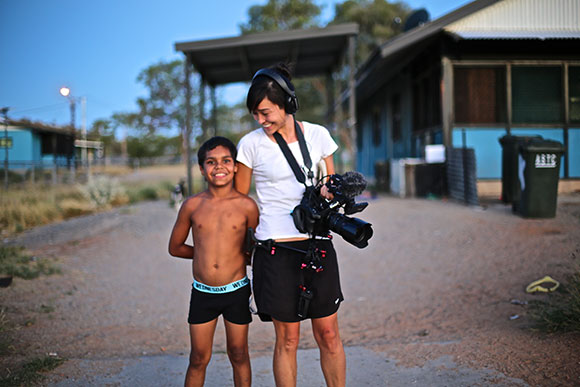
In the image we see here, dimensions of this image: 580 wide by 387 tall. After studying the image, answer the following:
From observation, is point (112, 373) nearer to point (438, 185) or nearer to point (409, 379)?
point (409, 379)

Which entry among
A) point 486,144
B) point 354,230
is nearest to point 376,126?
point 486,144

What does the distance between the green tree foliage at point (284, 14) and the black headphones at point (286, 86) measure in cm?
2363

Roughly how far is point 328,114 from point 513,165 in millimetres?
7833

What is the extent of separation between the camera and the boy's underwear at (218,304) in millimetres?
2258

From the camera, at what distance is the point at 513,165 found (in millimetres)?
7164

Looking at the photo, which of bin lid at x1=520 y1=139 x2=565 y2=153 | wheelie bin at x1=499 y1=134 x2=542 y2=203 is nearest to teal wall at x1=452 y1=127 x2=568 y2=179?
wheelie bin at x1=499 y1=134 x2=542 y2=203

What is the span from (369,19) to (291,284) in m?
25.2

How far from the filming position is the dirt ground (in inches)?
114

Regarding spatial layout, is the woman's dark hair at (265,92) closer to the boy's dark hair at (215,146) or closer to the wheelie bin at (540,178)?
the boy's dark hair at (215,146)

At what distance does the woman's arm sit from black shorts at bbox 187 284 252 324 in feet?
1.65

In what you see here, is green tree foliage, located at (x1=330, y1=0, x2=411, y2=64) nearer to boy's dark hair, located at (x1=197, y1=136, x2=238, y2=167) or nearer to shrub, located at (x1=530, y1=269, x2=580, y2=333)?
shrub, located at (x1=530, y1=269, x2=580, y2=333)

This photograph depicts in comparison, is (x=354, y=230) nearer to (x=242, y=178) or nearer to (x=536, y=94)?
(x=242, y=178)

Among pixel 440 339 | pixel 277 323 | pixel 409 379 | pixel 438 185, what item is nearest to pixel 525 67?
pixel 438 185

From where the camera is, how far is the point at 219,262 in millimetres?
2287
